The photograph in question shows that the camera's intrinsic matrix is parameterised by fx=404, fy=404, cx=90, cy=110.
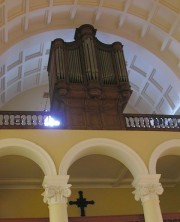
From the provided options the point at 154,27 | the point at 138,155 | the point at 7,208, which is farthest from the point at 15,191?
the point at 154,27

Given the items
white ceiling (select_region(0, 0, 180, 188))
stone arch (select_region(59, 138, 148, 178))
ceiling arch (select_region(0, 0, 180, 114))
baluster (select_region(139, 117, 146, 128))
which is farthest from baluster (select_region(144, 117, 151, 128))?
ceiling arch (select_region(0, 0, 180, 114))

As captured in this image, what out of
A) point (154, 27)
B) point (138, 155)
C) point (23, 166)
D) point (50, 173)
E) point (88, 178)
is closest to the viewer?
point (50, 173)

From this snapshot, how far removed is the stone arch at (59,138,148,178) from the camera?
11.0m

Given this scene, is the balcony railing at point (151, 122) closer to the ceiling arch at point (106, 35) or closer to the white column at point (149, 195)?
the white column at point (149, 195)

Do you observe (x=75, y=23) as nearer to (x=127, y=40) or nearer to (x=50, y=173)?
(x=127, y=40)

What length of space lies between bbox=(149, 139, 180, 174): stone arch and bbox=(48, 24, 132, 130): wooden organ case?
1.27m

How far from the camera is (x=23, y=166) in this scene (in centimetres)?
1231

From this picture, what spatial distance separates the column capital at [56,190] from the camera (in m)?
10.1

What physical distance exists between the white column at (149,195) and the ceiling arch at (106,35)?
5210 mm

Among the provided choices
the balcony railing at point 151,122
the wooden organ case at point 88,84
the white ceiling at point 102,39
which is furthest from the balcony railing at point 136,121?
the white ceiling at point 102,39

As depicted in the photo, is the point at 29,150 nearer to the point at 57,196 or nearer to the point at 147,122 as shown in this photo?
the point at 57,196

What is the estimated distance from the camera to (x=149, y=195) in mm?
10656

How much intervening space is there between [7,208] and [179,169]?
19.0ft

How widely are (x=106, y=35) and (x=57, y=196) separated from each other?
745 cm
